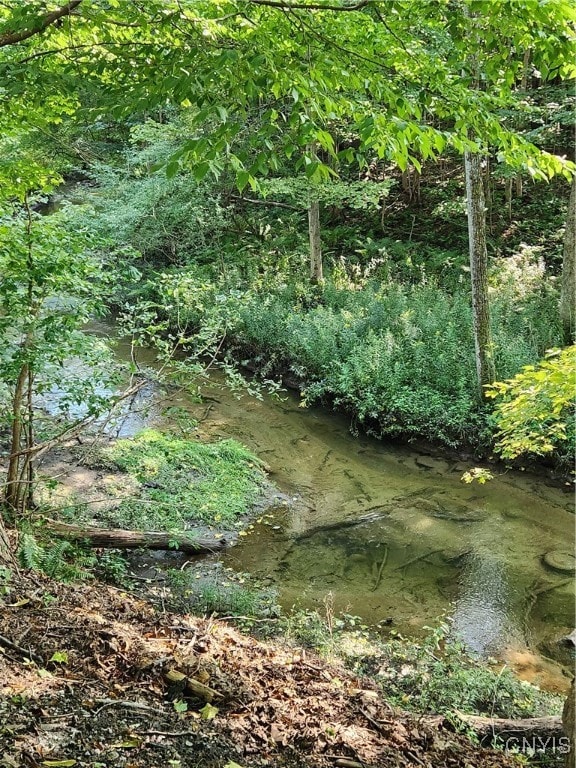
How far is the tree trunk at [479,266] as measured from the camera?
891 cm

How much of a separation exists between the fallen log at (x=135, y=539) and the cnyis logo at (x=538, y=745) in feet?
11.8

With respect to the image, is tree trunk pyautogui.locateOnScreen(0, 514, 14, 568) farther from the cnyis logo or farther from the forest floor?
the cnyis logo

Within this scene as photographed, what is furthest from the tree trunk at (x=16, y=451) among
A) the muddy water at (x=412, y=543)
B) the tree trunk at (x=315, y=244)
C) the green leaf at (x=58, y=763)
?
the tree trunk at (x=315, y=244)

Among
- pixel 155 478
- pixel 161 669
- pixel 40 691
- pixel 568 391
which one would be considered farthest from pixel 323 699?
pixel 155 478

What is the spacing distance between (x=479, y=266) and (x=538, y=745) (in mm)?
7069

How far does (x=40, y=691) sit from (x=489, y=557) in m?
5.50

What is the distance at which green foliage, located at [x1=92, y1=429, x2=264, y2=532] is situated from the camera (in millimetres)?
7027

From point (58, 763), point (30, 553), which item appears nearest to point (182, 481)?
point (30, 553)

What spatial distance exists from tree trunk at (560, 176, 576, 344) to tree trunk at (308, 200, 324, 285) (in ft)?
18.8

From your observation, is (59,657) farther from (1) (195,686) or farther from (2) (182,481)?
(2) (182,481)

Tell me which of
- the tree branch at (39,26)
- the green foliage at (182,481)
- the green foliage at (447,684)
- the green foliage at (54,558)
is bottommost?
the green foliage at (447,684)

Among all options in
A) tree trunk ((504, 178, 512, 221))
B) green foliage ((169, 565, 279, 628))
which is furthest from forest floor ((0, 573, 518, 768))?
tree trunk ((504, 178, 512, 221))

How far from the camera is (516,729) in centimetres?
387

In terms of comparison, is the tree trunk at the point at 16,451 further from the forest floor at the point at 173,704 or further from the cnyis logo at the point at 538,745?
the cnyis logo at the point at 538,745
